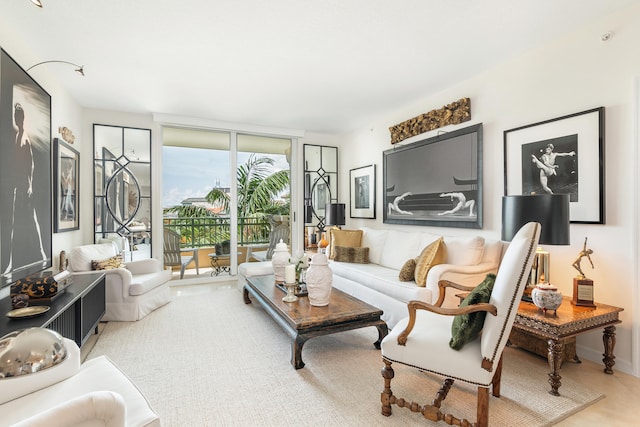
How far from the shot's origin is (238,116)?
4.91 m

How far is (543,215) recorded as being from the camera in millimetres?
2213

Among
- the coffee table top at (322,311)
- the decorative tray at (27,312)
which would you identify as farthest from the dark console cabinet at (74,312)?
the coffee table top at (322,311)

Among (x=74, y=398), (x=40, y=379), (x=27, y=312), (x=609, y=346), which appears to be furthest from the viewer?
(x=609, y=346)

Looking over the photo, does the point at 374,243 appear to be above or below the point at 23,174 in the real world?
below

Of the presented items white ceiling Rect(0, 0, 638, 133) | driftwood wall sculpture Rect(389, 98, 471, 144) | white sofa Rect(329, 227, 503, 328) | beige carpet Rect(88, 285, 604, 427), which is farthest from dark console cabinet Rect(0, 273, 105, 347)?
driftwood wall sculpture Rect(389, 98, 471, 144)

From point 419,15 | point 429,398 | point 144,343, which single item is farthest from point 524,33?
point 144,343

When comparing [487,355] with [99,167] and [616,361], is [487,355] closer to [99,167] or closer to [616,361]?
[616,361]

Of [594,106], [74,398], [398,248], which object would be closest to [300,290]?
[398,248]

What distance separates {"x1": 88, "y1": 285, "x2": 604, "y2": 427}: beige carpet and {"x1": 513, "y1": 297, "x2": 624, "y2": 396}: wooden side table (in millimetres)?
248

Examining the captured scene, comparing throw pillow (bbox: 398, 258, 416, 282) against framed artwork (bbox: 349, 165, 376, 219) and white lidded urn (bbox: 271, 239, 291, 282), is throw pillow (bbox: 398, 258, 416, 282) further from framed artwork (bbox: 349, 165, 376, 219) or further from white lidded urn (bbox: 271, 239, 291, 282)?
framed artwork (bbox: 349, 165, 376, 219)

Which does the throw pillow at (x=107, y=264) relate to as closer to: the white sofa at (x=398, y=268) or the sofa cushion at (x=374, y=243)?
the white sofa at (x=398, y=268)

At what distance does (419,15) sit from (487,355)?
2.34 meters

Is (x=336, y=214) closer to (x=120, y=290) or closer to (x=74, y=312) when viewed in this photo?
(x=120, y=290)

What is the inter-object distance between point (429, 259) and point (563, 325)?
1.23 meters
